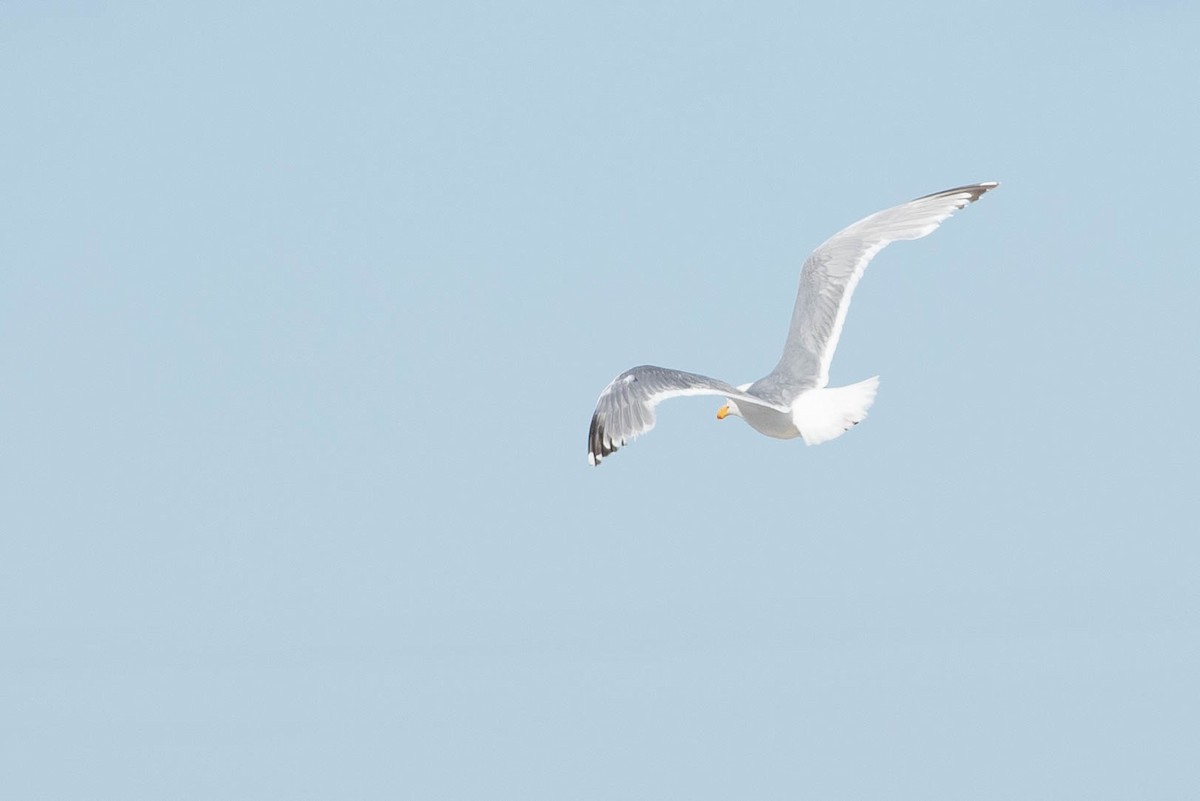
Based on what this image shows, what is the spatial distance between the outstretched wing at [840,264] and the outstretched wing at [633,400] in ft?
11.1

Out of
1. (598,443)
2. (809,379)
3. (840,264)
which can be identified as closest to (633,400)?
(598,443)

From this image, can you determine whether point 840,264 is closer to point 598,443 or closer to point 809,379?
point 809,379

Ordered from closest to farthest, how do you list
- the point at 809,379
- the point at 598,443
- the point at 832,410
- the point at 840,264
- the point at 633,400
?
the point at 598,443, the point at 633,400, the point at 832,410, the point at 809,379, the point at 840,264

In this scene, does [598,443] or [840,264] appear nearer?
[598,443]

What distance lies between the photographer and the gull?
14.4m

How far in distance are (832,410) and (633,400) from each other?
2.70 meters

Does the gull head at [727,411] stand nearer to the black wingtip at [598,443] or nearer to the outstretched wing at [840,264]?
the outstretched wing at [840,264]

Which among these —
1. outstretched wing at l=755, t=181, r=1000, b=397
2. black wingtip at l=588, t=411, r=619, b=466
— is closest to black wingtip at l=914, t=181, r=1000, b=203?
outstretched wing at l=755, t=181, r=1000, b=397

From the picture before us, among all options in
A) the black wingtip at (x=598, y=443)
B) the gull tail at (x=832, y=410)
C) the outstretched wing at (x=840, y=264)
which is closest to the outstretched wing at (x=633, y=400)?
the black wingtip at (x=598, y=443)

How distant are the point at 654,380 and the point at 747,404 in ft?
8.03

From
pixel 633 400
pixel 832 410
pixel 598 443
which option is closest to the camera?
pixel 598 443

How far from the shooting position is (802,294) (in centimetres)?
1900

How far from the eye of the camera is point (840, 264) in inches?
751

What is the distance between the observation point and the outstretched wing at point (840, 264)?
18.4 metres
